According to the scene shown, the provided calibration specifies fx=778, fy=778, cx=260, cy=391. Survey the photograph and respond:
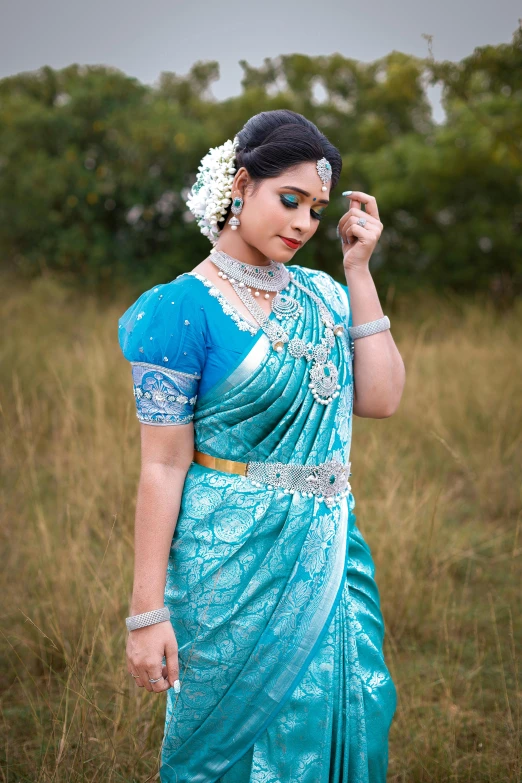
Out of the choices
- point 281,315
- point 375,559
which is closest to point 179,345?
point 281,315

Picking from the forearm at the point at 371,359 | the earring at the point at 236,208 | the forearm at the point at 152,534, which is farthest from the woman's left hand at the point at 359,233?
the forearm at the point at 152,534

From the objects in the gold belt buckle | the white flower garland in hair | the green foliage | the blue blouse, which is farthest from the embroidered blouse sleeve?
the green foliage

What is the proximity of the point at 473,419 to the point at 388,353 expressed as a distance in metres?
3.61

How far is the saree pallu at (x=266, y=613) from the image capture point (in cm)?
170

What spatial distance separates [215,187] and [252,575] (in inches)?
34.6

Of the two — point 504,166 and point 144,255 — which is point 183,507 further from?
point 144,255

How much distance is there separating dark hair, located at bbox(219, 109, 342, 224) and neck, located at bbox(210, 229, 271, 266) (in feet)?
0.41

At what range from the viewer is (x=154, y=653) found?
165 cm

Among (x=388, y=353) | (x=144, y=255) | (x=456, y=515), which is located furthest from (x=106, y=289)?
(x=388, y=353)

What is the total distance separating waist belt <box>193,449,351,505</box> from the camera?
5.65 feet

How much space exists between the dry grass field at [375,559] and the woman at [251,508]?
0.24 metres

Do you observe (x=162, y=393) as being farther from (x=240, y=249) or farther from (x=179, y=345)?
(x=240, y=249)

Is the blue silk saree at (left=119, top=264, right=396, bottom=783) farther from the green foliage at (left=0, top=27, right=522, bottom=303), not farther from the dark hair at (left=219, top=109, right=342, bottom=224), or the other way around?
the green foliage at (left=0, top=27, right=522, bottom=303)

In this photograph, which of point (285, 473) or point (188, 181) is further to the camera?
point (188, 181)
